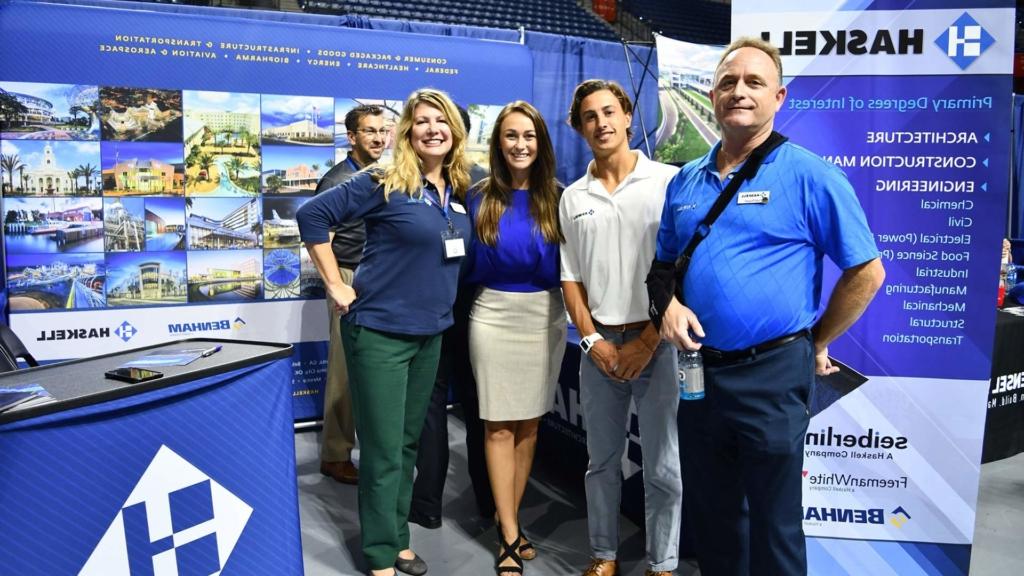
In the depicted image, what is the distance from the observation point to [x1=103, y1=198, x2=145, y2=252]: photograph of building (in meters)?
3.38

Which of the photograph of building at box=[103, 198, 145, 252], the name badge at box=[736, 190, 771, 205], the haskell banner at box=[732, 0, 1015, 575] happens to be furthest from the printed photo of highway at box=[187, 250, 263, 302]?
the name badge at box=[736, 190, 771, 205]

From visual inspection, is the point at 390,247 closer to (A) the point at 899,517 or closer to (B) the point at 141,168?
(A) the point at 899,517

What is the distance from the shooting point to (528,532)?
8.71ft

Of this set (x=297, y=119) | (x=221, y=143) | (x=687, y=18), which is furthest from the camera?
(x=687, y=18)

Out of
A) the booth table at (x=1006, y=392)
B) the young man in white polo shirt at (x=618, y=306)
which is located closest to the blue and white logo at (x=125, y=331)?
the young man in white polo shirt at (x=618, y=306)

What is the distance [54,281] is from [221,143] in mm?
970

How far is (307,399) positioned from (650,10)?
12.1m

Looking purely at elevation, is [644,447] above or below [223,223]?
below

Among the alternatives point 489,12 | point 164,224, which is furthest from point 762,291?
point 489,12

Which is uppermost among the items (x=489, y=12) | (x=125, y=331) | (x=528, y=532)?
(x=489, y=12)

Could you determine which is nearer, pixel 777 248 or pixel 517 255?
pixel 777 248

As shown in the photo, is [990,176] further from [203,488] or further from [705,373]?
[203,488]

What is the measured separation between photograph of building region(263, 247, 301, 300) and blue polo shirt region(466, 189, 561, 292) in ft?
5.92

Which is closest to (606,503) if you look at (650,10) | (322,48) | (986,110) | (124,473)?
(124,473)
